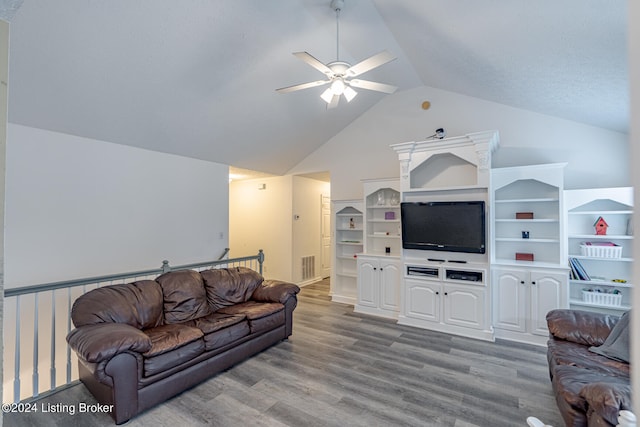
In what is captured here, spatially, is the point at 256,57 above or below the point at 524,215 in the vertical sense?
above

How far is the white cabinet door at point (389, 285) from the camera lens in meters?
4.58

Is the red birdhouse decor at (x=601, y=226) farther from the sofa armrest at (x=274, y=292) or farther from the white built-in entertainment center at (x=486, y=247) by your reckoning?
the sofa armrest at (x=274, y=292)

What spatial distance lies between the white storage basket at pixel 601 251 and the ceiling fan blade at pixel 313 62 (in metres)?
3.64

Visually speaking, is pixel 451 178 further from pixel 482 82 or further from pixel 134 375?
pixel 134 375

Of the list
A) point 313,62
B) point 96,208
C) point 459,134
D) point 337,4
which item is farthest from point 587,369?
point 96,208

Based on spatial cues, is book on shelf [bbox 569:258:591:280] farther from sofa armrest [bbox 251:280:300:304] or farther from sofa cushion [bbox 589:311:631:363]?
sofa armrest [bbox 251:280:300:304]

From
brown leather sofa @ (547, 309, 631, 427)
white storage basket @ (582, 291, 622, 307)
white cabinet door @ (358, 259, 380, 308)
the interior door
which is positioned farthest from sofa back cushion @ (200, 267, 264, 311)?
white storage basket @ (582, 291, 622, 307)

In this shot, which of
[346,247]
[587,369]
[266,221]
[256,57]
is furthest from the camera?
[266,221]

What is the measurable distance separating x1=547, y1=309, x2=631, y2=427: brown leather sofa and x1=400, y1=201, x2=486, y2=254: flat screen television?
1368mm

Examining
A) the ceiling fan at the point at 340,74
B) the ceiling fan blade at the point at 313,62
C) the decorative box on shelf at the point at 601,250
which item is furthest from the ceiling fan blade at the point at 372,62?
the decorative box on shelf at the point at 601,250

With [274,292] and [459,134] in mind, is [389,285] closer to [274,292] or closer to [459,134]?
[274,292]

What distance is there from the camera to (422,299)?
4.21 m

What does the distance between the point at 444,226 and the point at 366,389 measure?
2.41 m

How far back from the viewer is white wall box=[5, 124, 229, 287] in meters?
3.25
